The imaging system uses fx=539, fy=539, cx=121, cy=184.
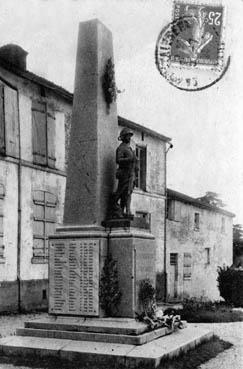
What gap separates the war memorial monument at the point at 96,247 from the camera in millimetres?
6520

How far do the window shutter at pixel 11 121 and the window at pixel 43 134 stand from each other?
762mm

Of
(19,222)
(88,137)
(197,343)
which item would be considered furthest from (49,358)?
(19,222)

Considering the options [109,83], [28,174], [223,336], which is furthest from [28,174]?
[223,336]

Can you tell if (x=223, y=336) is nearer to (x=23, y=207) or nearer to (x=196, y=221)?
(x=23, y=207)

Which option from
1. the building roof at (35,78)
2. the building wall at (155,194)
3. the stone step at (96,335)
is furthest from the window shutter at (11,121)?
the stone step at (96,335)

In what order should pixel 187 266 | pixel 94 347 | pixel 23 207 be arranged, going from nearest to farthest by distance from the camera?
pixel 94 347, pixel 23 207, pixel 187 266

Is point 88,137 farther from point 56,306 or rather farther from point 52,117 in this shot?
point 52,117

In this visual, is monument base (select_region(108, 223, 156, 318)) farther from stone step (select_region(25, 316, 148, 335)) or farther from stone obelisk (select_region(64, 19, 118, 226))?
stone obelisk (select_region(64, 19, 118, 226))

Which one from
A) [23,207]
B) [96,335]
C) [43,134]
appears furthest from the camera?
[43,134]

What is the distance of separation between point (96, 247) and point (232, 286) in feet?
27.7

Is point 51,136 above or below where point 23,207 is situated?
above

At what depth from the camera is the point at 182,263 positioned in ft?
78.9

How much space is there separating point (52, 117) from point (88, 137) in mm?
8296

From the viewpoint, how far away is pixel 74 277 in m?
7.00
